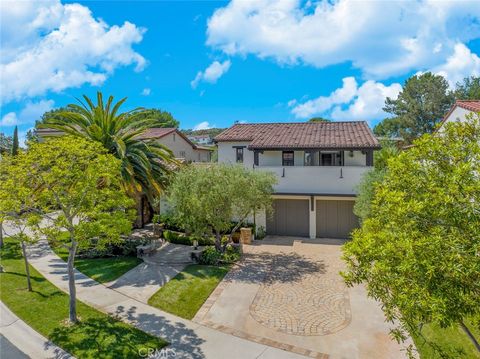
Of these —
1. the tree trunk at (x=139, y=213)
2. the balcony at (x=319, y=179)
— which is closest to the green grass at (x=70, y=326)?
the tree trunk at (x=139, y=213)

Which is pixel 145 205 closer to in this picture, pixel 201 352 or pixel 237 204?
pixel 237 204

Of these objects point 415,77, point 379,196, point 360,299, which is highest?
point 415,77

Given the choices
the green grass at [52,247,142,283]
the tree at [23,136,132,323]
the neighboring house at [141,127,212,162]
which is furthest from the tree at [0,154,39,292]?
the neighboring house at [141,127,212,162]

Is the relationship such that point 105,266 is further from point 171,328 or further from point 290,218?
point 290,218

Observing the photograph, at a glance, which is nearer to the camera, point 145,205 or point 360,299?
A: point 360,299

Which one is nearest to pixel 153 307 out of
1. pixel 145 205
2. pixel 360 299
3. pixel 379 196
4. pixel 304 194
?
pixel 360 299

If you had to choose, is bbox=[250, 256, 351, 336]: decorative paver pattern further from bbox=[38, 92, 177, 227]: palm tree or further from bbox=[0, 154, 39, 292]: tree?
bbox=[38, 92, 177, 227]: palm tree
